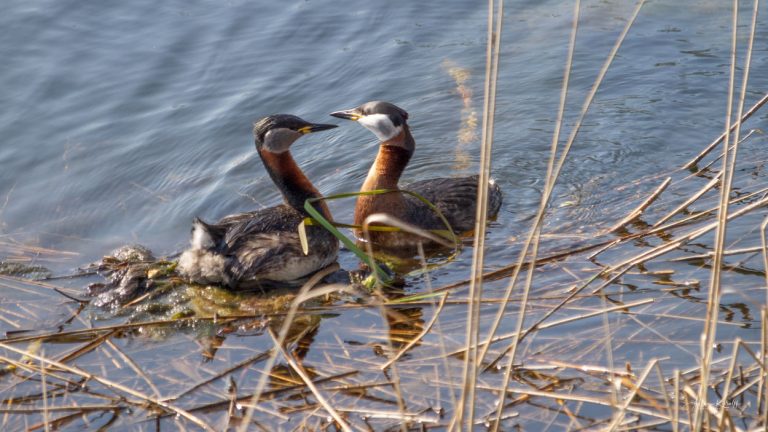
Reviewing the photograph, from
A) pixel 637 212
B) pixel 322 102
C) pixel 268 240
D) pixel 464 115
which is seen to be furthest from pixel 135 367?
pixel 464 115

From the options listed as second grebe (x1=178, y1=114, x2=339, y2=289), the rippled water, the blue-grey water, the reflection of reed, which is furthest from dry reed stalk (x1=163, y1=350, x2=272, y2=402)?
the reflection of reed

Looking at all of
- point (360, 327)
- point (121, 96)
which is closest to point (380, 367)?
point (360, 327)

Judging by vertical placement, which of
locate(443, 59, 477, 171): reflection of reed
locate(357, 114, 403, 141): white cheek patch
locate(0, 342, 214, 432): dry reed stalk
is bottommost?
locate(443, 59, 477, 171): reflection of reed

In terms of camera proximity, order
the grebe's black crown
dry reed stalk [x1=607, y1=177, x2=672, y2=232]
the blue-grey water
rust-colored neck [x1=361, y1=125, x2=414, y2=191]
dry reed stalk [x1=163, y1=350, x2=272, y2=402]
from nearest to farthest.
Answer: dry reed stalk [x1=163, y1=350, x2=272, y2=402] → dry reed stalk [x1=607, y1=177, x2=672, y2=232] → the grebe's black crown → rust-colored neck [x1=361, y1=125, x2=414, y2=191] → the blue-grey water

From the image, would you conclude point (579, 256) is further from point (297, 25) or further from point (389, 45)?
point (297, 25)

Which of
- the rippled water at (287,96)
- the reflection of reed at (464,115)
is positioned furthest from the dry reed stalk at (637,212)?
the reflection of reed at (464,115)

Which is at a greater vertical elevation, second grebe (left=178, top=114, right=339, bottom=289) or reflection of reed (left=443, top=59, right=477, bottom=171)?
second grebe (left=178, top=114, right=339, bottom=289)

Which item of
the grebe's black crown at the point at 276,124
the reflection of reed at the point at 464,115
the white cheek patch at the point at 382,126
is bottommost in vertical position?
the reflection of reed at the point at 464,115

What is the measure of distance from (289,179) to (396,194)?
896mm

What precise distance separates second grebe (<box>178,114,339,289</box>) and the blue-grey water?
564mm

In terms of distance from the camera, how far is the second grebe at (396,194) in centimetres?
749

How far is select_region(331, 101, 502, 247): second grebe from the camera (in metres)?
7.49

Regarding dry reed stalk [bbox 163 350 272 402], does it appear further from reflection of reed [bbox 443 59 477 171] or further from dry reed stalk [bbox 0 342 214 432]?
reflection of reed [bbox 443 59 477 171]

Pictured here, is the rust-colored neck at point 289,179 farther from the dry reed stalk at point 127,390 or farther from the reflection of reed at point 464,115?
the dry reed stalk at point 127,390
